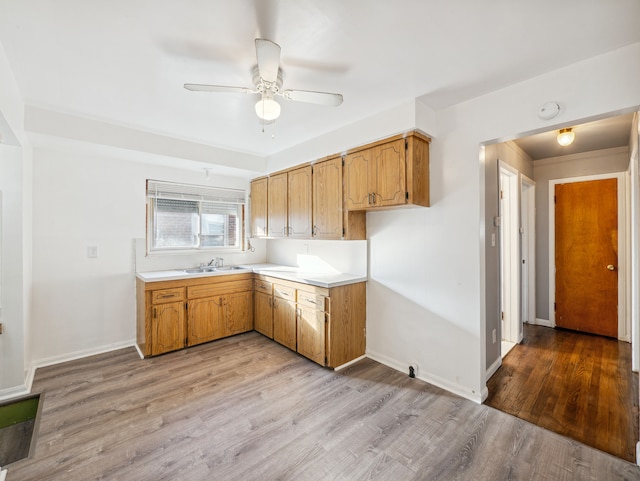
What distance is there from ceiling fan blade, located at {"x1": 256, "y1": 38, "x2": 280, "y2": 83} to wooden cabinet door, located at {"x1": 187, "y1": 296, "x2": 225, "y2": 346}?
2.74 meters

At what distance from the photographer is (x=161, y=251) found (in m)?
3.85

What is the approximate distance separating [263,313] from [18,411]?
2.31 meters

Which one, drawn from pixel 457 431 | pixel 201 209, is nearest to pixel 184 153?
pixel 201 209

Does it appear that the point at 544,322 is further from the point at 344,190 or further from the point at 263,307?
the point at 263,307

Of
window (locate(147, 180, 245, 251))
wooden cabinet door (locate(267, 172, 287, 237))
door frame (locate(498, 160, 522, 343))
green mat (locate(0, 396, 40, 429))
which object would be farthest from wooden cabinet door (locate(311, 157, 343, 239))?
green mat (locate(0, 396, 40, 429))

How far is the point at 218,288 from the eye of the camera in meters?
3.72

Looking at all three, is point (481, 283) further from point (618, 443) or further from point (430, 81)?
point (430, 81)

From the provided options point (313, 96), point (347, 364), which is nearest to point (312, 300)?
point (347, 364)

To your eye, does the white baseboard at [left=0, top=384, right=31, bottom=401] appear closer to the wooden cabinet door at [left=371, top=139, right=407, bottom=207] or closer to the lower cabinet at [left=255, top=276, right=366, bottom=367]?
the lower cabinet at [left=255, top=276, right=366, bottom=367]

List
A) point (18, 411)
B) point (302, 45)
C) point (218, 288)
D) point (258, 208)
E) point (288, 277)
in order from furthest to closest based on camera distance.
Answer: point (258, 208)
point (218, 288)
point (288, 277)
point (18, 411)
point (302, 45)

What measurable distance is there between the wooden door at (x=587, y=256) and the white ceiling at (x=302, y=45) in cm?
288

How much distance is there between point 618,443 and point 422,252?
5.80 ft

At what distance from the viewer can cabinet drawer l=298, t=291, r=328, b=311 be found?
9.70 ft

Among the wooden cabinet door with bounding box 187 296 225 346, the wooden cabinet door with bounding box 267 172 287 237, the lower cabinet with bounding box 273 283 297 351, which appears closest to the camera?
the lower cabinet with bounding box 273 283 297 351
